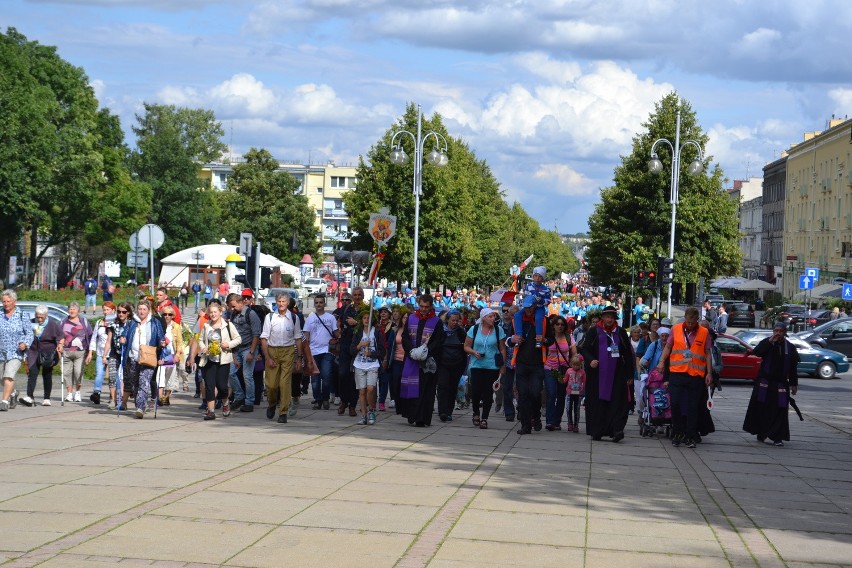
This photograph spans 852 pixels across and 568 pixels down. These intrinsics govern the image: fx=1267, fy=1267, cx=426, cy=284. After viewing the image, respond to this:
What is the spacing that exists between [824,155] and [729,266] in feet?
87.1

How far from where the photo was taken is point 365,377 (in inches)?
637

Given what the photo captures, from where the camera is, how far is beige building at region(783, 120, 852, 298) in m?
83.2

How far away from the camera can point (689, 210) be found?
6600cm

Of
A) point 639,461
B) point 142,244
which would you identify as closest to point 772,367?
point 639,461

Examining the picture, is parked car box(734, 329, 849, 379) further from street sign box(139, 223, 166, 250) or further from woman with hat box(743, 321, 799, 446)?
woman with hat box(743, 321, 799, 446)

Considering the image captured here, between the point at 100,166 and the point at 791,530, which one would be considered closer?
the point at 791,530

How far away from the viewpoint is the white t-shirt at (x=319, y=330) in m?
18.1

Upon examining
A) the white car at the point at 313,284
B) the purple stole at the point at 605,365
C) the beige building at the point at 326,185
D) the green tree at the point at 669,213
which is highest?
the beige building at the point at 326,185

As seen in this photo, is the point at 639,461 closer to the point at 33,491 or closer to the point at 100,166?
the point at 33,491

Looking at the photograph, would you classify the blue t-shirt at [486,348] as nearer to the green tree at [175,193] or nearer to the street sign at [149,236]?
the street sign at [149,236]

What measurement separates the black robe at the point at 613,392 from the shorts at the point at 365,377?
8.75 feet

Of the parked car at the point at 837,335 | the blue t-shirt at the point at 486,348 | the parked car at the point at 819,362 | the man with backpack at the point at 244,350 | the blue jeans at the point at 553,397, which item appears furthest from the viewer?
the parked car at the point at 837,335

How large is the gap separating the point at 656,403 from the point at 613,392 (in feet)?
→ 3.45

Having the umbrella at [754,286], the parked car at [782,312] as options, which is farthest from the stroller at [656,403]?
the umbrella at [754,286]
